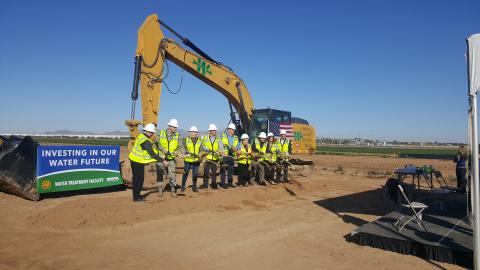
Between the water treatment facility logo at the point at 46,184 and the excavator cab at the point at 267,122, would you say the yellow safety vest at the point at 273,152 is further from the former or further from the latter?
the water treatment facility logo at the point at 46,184

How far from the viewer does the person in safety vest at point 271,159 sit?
514 inches

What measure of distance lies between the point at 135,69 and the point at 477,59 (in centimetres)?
864

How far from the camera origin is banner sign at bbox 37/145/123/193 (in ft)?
32.0

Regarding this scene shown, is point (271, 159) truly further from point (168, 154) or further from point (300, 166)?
point (300, 166)

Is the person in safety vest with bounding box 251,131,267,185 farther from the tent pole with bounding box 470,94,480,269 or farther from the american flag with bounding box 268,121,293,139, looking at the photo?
the tent pole with bounding box 470,94,480,269

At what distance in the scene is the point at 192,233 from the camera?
7.00 m

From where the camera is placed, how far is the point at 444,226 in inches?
271

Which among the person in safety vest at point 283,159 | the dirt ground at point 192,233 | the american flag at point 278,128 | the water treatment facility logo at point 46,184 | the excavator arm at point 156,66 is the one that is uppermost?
the excavator arm at point 156,66

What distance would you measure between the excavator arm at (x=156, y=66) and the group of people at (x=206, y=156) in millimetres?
1376

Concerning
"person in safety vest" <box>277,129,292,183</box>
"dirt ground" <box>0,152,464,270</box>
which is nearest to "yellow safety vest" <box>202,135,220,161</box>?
"dirt ground" <box>0,152,464,270</box>

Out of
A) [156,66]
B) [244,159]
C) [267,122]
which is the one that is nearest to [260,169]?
[244,159]

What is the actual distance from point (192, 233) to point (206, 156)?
4.28 metres

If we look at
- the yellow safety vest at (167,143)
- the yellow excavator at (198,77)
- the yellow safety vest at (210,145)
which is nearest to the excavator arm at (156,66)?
the yellow excavator at (198,77)

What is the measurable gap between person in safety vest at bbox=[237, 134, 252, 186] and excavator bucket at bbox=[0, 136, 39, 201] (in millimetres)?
5845
